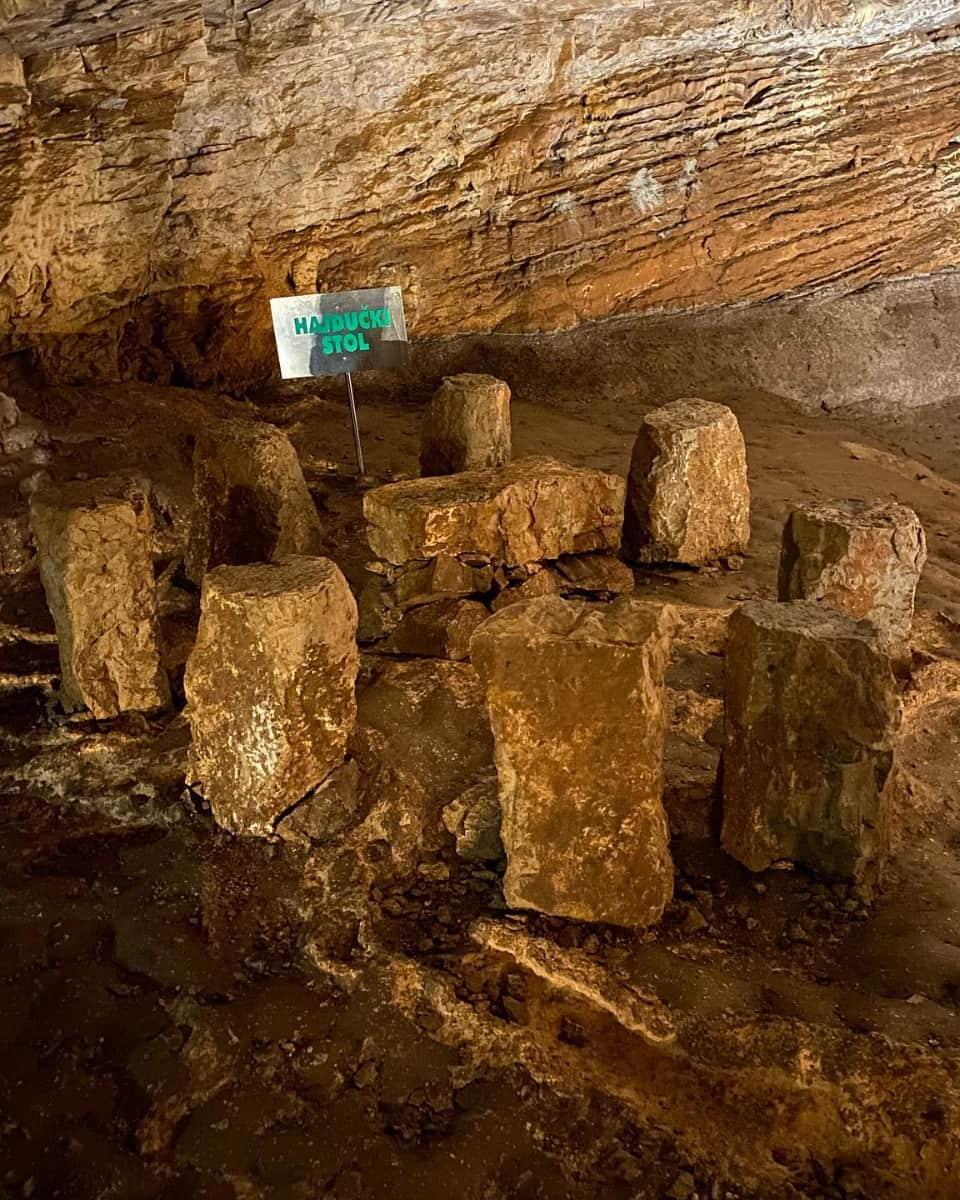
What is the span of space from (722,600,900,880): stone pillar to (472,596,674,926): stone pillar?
0.92 feet

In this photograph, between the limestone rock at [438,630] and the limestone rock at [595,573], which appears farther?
the limestone rock at [595,573]

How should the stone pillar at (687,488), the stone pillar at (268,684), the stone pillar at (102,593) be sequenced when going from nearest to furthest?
the stone pillar at (268,684) < the stone pillar at (102,593) < the stone pillar at (687,488)

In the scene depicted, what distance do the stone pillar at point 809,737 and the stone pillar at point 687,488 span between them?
184 cm

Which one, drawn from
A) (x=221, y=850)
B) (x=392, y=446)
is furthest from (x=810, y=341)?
(x=221, y=850)

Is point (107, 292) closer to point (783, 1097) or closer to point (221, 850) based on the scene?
point (221, 850)

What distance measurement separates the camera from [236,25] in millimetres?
5270

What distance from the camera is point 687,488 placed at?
4582mm

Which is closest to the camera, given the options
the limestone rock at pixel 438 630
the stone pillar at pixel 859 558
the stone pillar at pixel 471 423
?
the stone pillar at pixel 859 558

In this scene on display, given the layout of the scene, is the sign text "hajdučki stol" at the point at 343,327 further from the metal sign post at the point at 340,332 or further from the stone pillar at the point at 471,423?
the stone pillar at the point at 471,423

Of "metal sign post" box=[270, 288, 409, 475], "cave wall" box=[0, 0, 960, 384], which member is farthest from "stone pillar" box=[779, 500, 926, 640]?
"cave wall" box=[0, 0, 960, 384]

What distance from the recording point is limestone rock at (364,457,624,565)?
3863mm

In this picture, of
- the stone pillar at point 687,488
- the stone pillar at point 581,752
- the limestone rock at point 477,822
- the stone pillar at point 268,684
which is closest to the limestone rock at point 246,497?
the stone pillar at point 268,684

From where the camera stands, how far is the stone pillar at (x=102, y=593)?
3381 mm

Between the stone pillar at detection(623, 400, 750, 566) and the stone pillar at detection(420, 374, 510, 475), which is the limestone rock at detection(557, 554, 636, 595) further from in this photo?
the stone pillar at detection(420, 374, 510, 475)
